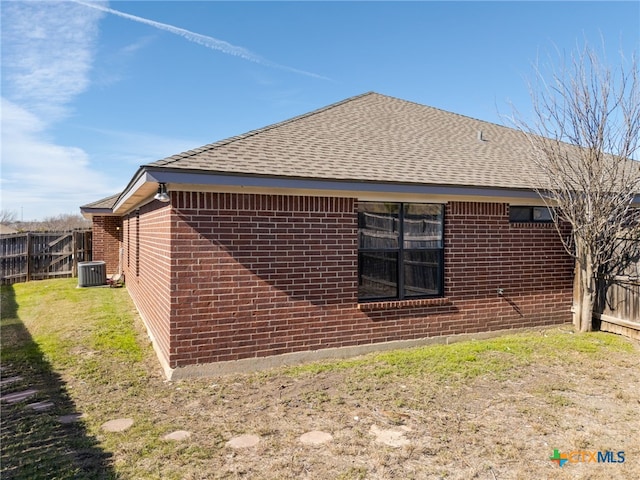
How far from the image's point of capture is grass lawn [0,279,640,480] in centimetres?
339

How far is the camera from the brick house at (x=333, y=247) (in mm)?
5648

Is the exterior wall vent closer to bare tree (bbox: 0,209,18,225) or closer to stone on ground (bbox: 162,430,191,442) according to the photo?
stone on ground (bbox: 162,430,191,442)

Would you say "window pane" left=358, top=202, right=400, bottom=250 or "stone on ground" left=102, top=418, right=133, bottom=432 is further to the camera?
"window pane" left=358, top=202, right=400, bottom=250

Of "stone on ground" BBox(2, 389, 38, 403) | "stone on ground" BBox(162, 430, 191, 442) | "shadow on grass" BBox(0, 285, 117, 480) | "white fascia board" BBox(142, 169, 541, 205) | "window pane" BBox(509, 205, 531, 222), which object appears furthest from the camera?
"window pane" BBox(509, 205, 531, 222)

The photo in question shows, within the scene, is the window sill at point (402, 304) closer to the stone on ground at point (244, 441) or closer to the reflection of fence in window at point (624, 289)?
Result: the stone on ground at point (244, 441)

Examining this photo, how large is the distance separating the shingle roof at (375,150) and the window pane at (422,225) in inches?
22.5

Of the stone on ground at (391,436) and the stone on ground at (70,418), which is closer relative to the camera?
the stone on ground at (391,436)

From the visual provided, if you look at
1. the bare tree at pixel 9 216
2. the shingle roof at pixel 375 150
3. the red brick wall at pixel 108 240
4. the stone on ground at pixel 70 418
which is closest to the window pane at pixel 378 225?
the shingle roof at pixel 375 150

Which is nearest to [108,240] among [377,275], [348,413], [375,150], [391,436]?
[375,150]

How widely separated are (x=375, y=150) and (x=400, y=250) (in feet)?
6.62

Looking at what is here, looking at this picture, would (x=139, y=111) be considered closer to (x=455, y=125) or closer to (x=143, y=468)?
(x=455, y=125)

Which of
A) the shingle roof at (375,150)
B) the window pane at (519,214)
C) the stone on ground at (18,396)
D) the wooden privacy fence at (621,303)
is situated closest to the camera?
the stone on ground at (18,396)

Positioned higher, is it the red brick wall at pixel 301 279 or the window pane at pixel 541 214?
the window pane at pixel 541 214

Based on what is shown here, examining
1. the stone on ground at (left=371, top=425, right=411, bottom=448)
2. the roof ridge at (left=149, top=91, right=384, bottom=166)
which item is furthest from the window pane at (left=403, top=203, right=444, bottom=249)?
the stone on ground at (left=371, top=425, right=411, bottom=448)
